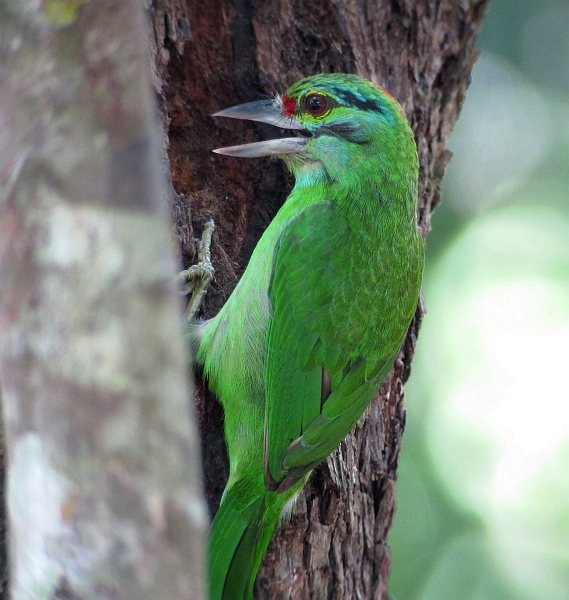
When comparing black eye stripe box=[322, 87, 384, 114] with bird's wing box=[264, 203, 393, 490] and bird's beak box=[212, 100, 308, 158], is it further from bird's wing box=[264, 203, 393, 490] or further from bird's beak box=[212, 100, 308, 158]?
bird's wing box=[264, 203, 393, 490]

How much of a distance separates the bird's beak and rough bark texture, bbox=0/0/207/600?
1.38 meters

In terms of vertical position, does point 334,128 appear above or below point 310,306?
above

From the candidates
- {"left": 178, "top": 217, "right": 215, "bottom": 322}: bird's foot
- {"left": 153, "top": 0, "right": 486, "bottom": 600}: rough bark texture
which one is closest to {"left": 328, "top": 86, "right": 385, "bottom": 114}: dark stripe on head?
{"left": 153, "top": 0, "right": 486, "bottom": 600}: rough bark texture

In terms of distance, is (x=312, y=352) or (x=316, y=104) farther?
(x=316, y=104)

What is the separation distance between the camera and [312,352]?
2.61m

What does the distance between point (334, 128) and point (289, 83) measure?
208mm

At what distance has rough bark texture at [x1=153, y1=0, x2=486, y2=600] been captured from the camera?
2662 mm

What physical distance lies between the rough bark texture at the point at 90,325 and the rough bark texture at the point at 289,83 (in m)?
1.28

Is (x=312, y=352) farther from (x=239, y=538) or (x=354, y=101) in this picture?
(x=354, y=101)

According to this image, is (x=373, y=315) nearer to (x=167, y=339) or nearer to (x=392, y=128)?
(x=392, y=128)

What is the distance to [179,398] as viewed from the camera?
1.17 metres

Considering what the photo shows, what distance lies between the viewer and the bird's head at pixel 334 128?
2.79 metres

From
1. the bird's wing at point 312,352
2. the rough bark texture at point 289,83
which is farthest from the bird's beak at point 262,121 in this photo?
the bird's wing at point 312,352

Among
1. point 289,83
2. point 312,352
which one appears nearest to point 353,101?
point 289,83
